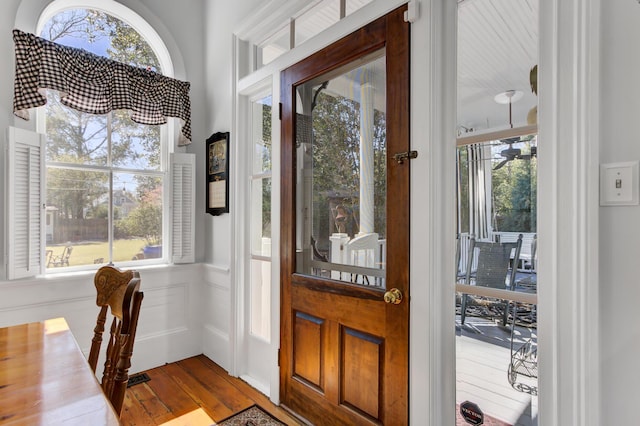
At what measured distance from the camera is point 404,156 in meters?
1.44

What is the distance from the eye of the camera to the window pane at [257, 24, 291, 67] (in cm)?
220

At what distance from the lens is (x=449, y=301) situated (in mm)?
1340

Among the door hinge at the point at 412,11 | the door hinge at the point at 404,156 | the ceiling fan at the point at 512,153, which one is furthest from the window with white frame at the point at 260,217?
the ceiling fan at the point at 512,153

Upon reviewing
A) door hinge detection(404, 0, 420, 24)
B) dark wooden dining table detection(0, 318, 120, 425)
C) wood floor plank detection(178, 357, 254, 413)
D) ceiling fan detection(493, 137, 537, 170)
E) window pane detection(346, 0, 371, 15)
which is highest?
window pane detection(346, 0, 371, 15)

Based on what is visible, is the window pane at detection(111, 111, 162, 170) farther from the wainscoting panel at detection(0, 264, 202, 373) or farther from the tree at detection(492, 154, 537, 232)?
the tree at detection(492, 154, 537, 232)

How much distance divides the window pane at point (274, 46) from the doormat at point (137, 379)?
2.54m

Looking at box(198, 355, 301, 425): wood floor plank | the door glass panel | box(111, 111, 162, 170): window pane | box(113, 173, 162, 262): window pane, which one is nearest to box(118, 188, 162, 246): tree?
box(113, 173, 162, 262): window pane

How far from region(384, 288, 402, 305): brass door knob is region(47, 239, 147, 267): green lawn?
2197 millimetres

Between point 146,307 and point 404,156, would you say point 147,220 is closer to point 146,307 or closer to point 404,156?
point 146,307

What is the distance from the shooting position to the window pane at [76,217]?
7.66ft
